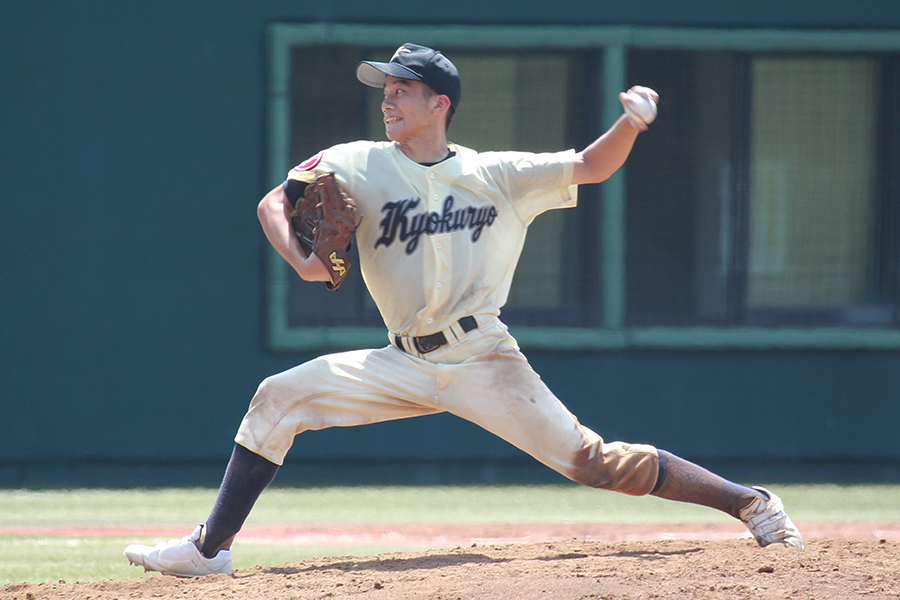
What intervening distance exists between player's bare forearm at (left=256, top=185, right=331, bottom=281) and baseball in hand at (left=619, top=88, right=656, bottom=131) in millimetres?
1172

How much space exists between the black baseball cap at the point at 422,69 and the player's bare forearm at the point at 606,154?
539 mm

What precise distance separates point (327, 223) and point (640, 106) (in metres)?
1.13

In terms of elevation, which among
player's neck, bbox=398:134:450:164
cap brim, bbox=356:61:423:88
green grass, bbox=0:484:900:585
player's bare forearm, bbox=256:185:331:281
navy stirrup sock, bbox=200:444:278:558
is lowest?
green grass, bbox=0:484:900:585

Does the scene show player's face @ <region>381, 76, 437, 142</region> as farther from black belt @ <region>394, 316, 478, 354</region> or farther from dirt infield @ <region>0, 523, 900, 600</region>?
dirt infield @ <region>0, 523, 900, 600</region>

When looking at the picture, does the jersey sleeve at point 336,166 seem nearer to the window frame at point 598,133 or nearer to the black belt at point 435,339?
the black belt at point 435,339

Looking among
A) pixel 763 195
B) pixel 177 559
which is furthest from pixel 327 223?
pixel 763 195

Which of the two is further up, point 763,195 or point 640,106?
point 640,106

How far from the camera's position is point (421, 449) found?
782 cm

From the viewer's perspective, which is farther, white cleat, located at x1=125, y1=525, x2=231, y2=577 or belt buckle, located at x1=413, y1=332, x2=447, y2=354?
belt buckle, located at x1=413, y1=332, x2=447, y2=354

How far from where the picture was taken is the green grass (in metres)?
5.35

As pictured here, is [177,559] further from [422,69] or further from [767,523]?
[767,523]

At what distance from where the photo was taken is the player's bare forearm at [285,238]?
154 inches

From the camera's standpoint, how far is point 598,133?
26.0 feet

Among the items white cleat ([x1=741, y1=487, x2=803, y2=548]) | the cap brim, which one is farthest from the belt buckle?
white cleat ([x1=741, y1=487, x2=803, y2=548])
